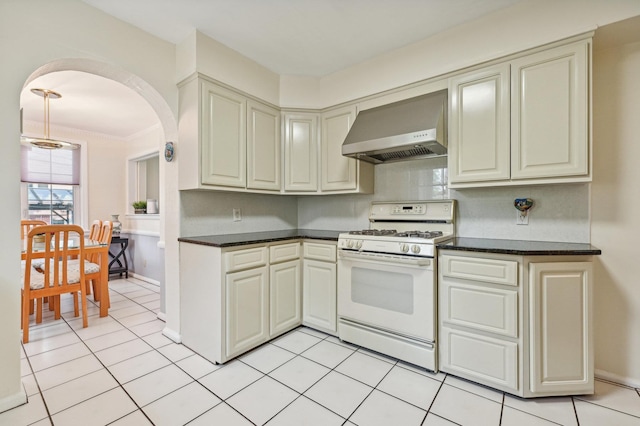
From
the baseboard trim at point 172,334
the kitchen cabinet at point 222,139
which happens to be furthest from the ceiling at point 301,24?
the baseboard trim at point 172,334

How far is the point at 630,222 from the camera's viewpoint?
6.03 ft

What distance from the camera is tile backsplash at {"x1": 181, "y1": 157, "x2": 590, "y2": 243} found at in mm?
2020

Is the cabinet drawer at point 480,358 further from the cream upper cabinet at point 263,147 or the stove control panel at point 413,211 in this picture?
the cream upper cabinet at point 263,147

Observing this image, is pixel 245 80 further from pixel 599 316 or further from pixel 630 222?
pixel 599 316

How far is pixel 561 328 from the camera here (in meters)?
1.66

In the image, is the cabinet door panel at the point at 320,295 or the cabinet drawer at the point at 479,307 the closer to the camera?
the cabinet drawer at the point at 479,307

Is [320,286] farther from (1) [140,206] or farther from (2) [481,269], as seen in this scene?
(1) [140,206]

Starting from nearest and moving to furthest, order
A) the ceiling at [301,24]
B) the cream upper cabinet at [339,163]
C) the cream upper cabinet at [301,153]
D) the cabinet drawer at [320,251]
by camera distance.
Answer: the ceiling at [301,24] → the cabinet drawer at [320,251] → the cream upper cabinet at [339,163] → the cream upper cabinet at [301,153]

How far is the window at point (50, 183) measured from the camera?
420cm

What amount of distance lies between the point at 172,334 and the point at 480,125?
2999mm

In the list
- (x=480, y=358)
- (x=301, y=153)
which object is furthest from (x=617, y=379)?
Result: (x=301, y=153)

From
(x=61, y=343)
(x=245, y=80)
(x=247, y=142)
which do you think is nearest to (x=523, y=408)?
(x=247, y=142)

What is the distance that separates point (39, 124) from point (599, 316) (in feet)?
22.3

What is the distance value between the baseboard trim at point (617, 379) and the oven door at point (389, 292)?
1139mm
